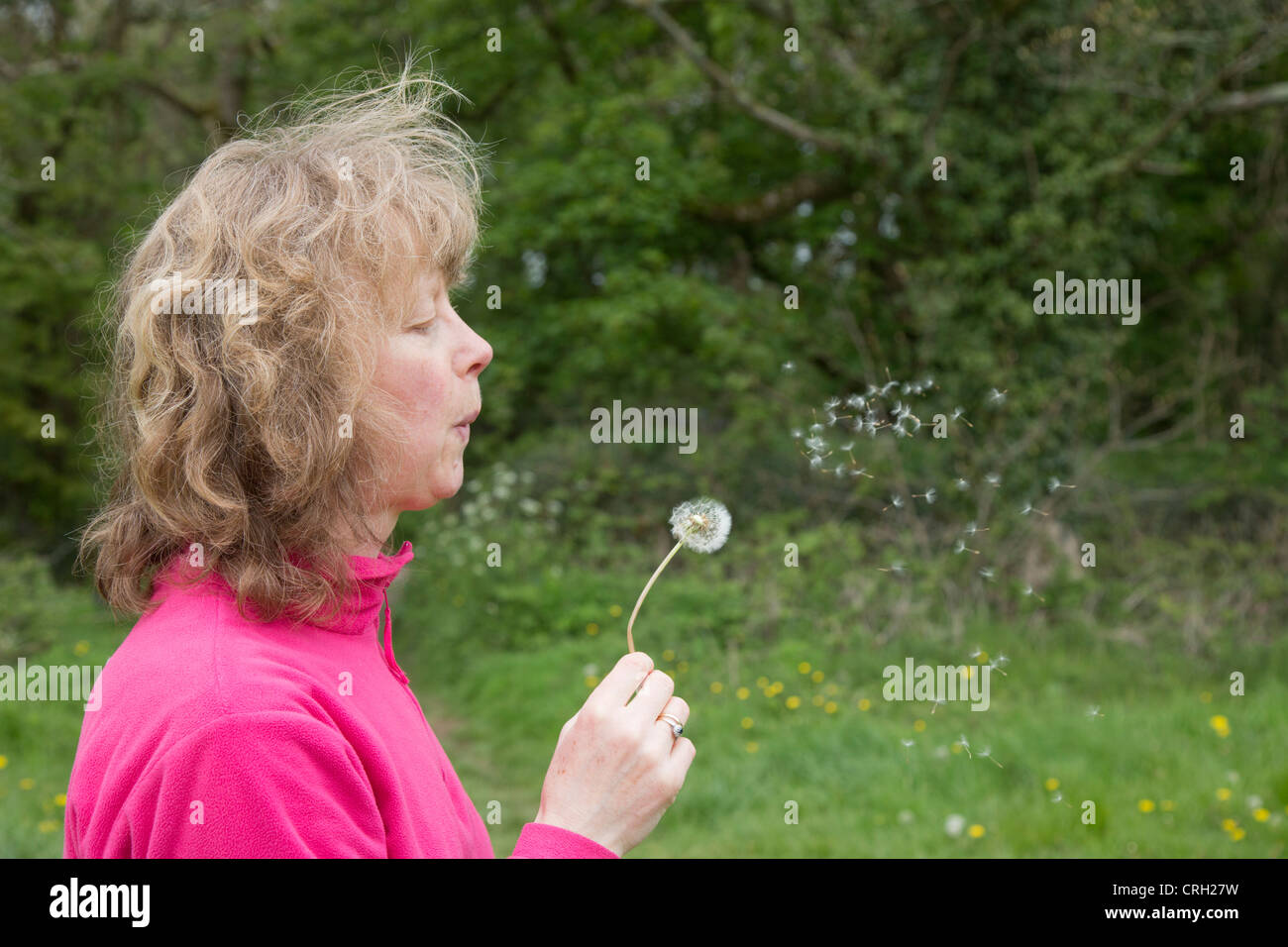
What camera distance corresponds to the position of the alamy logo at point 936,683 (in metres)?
5.40

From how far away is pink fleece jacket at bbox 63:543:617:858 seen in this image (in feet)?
3.36

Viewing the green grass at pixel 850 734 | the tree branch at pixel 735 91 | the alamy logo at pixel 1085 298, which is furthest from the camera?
the tree branch at pixel 735 91

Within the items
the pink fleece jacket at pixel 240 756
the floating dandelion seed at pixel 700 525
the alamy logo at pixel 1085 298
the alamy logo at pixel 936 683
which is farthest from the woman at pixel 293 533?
the alamy logo at pixel 1085 298

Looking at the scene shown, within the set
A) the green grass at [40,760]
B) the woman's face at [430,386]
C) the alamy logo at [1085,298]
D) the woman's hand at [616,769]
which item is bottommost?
the green grass at [40,760]

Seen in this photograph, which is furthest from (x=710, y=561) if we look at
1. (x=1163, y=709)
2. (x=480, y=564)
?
(x=1163, y=709)

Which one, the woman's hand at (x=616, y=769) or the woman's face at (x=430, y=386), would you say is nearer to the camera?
the woman's hand at (x=616, y=769)

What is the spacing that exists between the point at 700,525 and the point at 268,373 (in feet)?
2.60

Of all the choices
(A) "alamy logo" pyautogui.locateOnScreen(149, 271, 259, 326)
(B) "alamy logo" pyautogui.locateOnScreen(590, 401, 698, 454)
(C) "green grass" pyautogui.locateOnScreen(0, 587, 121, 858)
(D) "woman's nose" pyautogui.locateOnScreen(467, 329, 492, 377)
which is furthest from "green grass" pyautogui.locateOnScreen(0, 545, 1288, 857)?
(A) "alamy logo" pyautogui.locateOnScreen(149, 271, 259, 326)

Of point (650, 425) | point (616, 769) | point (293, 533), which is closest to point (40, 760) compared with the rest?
point (293, 533)

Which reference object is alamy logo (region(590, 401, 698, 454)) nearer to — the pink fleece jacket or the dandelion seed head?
the dandelion seed head

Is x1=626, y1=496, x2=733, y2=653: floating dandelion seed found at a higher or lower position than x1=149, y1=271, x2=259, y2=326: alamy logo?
lower

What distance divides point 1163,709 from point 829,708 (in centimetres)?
157

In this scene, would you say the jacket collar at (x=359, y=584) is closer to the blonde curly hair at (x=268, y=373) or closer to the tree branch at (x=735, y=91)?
the blonde curly hair at (x=268, y=373)
